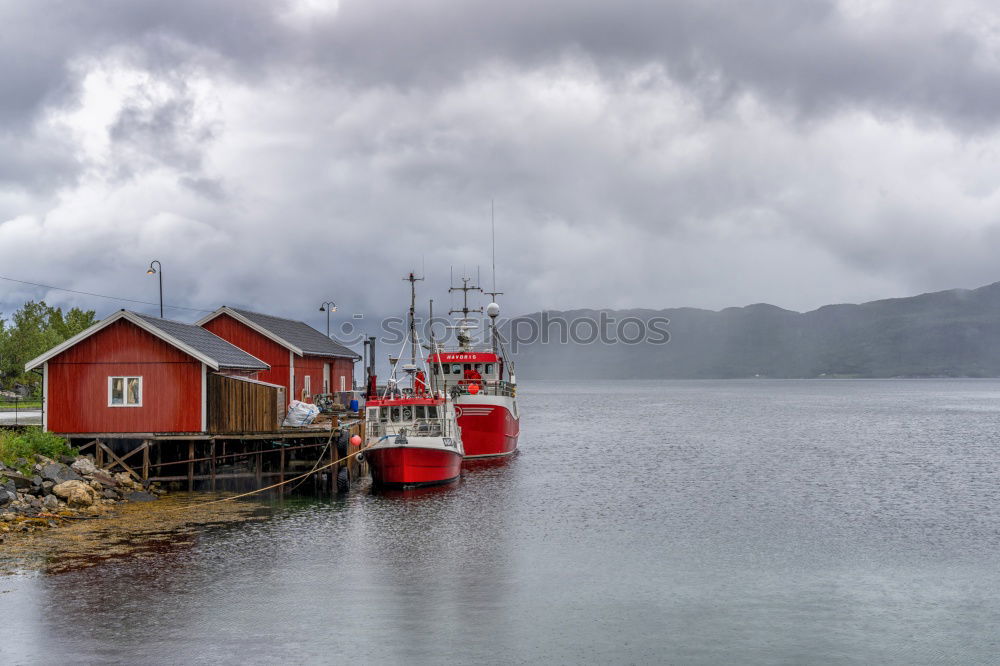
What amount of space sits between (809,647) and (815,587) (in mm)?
5206

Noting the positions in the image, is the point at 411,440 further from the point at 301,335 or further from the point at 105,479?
the point at 301,335

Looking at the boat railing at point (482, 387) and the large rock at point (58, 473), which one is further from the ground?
the boat railing at point (482, 387)

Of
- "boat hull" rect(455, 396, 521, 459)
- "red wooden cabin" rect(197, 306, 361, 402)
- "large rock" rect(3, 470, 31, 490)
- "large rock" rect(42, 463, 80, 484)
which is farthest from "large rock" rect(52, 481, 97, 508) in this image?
"boat hull" rect(455, 396, 521, 459)

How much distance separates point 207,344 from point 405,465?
10744 millimetres

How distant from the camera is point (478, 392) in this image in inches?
2093

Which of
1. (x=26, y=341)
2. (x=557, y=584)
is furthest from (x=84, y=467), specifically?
(x=26, y=341)

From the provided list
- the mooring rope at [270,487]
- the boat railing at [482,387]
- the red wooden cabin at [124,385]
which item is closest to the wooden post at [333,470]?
the mooring rope at [270,487]

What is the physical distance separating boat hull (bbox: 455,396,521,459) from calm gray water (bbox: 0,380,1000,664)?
9132 millimetres

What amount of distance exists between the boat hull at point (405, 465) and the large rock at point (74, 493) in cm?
1191

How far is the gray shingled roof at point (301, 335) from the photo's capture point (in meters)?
52.1

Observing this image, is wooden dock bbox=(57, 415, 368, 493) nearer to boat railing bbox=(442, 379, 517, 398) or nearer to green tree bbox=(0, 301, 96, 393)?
boat railing bbox=(442, 379, 517, 398)

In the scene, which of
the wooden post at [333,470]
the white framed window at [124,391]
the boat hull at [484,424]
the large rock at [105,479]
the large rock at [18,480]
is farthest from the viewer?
the boat hull at [484,424]

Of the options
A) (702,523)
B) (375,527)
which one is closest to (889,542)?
(702,523)

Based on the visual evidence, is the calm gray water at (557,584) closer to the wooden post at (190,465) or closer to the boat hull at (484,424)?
the wooden post at (190,465)
